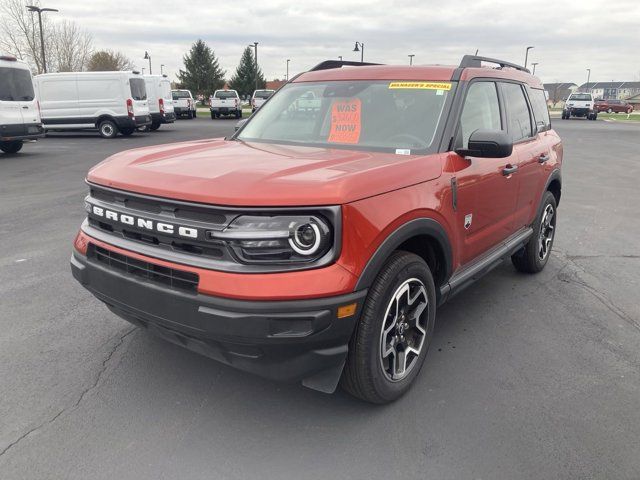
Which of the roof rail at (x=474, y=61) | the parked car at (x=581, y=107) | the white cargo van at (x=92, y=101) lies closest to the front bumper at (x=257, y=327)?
the roof rail at (x=474, y=61)

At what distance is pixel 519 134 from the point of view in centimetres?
448

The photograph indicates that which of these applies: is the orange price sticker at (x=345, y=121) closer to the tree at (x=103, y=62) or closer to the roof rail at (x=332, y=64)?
the roof rail at (x=332, y=64)

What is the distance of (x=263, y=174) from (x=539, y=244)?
11.7ft

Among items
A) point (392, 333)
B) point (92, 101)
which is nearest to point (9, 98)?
point (92, 101)

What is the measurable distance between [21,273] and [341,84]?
3.49m

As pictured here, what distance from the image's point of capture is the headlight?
236 centimetres

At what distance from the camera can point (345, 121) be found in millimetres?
3697

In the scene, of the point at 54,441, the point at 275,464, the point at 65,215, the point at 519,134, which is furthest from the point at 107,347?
the point at 65,215

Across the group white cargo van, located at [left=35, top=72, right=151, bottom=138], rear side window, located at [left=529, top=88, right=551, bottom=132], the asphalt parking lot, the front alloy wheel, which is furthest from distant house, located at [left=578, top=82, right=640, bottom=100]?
the front alloy wheel

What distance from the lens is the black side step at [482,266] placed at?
3.41 metres

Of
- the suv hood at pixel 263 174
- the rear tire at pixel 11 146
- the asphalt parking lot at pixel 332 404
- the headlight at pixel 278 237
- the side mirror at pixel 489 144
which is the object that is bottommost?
the asphalt parking lot at pixel 332 404

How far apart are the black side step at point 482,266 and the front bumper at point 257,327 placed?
1084mm

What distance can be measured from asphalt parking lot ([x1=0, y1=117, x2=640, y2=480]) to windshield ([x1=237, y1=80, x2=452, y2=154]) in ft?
4.89

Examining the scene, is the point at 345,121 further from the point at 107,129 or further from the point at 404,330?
the point at 107,129
